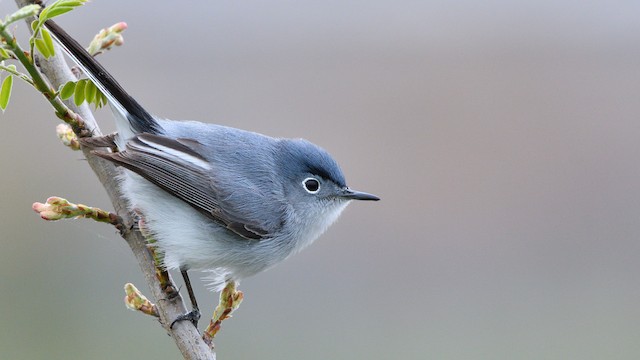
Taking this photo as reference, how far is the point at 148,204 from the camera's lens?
2479mm

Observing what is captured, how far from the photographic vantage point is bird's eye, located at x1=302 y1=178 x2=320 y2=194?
2837 mm

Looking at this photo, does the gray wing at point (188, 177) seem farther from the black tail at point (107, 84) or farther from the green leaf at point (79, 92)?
the green leaf at point (79, 92)

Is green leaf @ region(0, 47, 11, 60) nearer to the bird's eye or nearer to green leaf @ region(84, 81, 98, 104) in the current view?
green leaf @ region(84, 81, 98, 104)

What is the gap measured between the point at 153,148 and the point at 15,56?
844mm

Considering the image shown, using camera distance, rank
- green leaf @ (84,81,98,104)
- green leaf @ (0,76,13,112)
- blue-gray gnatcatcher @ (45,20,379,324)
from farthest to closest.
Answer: blue-gray gnatcatcher @ (45,20,379,324) < green leaf @ (84,81,98,104) < green leaf @ (0,76,13,112)

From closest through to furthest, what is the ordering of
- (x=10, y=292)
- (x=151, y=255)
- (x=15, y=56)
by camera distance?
Result: 1. (x=15, y=56)
2. (x=151, y=255)
3. (x=10, y=292)

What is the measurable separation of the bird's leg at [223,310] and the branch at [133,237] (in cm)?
4

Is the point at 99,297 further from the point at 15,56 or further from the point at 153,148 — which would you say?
the point at 15,56

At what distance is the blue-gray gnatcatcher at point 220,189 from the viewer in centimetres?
242

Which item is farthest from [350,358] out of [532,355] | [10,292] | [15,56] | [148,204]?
[15,56]

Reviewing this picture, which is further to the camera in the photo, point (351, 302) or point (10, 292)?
point (351, 302)

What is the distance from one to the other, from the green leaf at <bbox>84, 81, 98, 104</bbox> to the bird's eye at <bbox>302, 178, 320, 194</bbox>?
1.11m

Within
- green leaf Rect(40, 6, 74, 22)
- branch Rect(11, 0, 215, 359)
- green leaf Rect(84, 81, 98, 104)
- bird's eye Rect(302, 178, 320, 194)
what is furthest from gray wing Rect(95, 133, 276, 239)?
green leaf Rect(40, 6, 74, 22)

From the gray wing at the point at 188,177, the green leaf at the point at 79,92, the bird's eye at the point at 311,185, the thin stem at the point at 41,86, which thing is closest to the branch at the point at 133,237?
the thin stem at the point at 41,86
